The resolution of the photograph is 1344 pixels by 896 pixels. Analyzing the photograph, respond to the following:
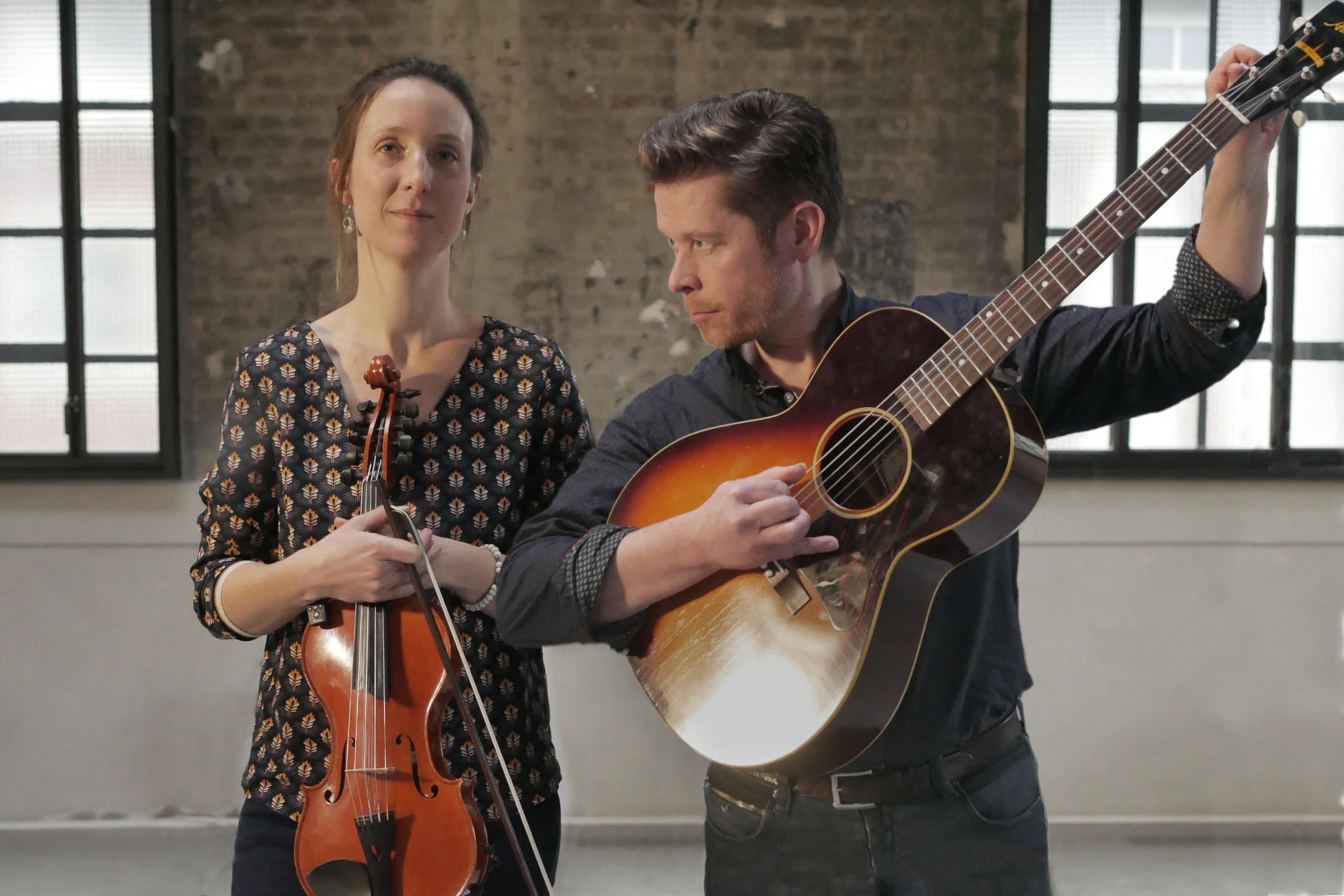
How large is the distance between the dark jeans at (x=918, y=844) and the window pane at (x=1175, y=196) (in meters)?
2.38

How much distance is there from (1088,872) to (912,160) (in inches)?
84.4

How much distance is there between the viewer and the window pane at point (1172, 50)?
122 inches

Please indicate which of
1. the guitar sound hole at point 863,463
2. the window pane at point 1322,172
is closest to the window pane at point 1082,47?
the window pane at point 1322,172

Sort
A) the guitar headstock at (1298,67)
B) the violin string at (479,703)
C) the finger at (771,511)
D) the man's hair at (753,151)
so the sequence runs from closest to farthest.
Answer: the guitar headstock at (1298,67), the finger at (771,511), the man's hair at (753,151), the violin string at (479,703)

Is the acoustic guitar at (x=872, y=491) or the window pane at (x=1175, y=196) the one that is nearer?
the acoustic guitar at (x=872, y=491)

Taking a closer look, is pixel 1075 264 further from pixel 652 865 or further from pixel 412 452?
pixel 652 865

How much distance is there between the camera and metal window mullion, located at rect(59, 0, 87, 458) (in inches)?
119

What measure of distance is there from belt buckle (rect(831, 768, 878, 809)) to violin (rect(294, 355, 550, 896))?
0.42 m

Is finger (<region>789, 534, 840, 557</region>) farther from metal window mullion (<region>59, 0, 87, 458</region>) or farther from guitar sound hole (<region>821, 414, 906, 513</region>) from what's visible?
metal window mullion (<region>59, 0, 87, 458</region>)

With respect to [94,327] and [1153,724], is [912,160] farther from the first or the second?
[94,327]

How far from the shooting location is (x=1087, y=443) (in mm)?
3279

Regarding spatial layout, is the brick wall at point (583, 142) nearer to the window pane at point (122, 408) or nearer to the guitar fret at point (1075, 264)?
the window pane at point (122, 408)

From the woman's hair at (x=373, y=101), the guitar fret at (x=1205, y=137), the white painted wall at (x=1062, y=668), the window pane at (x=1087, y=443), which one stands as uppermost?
the woman's hair at (x=373, y=101)

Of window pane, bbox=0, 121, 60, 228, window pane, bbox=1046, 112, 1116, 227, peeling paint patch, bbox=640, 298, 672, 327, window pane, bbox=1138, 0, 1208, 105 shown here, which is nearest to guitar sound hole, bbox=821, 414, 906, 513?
peeling paint patch, bbox=640, 298, 672, 327
